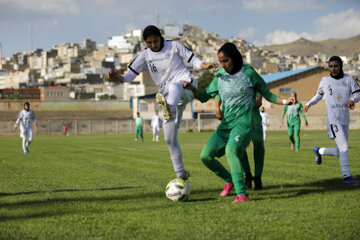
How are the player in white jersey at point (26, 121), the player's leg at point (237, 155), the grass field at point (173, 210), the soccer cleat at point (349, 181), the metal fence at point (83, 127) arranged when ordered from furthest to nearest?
the metal fence at point (83, 127)
the player in white jersey at point (26, 121)
the soccer cleat at point (349, 181)
the player's leg at point (237, 155)
the grass field at point (173, 210)

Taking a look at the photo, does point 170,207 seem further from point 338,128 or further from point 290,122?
point 290,122

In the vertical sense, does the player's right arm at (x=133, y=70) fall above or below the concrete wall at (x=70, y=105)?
below

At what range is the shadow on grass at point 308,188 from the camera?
25.5 ft

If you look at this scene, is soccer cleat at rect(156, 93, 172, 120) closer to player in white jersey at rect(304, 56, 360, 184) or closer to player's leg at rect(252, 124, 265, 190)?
player's leg at rect(252, 124, 265, 190)

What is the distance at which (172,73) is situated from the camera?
7.74 metres

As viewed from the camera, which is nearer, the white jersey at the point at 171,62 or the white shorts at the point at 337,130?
the white jersey at the point at 171,62

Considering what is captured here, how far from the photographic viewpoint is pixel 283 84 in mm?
76375

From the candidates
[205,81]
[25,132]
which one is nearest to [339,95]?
[25,132]

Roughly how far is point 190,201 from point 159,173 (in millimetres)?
4308

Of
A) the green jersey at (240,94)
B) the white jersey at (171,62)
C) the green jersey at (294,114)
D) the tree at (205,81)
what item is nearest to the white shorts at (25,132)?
the green jersey at (294,114)

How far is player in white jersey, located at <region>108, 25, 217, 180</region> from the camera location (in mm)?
A: 7555

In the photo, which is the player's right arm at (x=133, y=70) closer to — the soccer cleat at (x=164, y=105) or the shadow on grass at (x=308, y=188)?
the soccer cleat at (x=164, y=105)

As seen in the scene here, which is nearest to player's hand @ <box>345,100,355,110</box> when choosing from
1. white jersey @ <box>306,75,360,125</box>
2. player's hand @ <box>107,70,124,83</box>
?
white jersey @ <box>306,75,360,125</box>

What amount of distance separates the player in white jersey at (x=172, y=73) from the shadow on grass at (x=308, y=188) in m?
1.44
